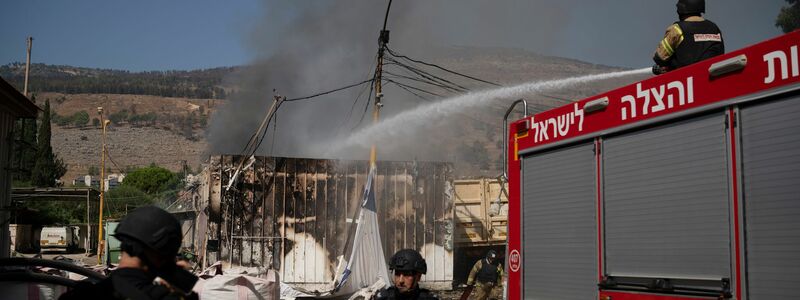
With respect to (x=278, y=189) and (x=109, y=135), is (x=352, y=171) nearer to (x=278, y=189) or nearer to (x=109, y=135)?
(x=278, y=189)

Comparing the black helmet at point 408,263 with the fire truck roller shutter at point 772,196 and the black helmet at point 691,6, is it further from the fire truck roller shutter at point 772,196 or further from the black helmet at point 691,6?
the black helmet at point 691,6

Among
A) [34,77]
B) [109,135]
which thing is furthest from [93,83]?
[109,135]

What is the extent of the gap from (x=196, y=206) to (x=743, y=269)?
1920 cm

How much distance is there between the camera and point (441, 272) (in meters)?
19.3

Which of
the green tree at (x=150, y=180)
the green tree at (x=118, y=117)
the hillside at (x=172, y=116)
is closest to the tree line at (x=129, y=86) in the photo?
the hillside at (x=172, y=116)

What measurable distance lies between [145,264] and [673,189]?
10.7 feet

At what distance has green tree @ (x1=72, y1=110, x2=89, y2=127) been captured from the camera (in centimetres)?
13200

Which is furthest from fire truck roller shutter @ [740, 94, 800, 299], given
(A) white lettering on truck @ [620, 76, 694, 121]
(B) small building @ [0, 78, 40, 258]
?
(B) small building @ [0, 78, 40, 258]

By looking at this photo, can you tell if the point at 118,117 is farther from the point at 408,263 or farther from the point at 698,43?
the point at 408,263

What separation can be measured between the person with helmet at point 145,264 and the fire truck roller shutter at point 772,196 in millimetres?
2877

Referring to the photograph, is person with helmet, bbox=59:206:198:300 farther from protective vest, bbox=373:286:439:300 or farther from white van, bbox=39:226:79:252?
white van, bbox=39:226:79:252

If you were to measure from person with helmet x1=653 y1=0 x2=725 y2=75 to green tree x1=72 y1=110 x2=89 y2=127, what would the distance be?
13706 cm

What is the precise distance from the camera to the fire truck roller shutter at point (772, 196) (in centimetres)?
394

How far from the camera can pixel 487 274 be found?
1286 centimetres
